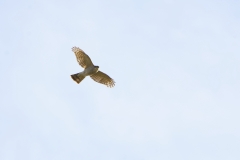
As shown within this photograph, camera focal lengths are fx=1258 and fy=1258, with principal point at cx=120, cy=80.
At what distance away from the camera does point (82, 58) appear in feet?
263

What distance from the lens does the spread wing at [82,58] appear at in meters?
80.1

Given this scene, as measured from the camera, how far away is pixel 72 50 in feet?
263

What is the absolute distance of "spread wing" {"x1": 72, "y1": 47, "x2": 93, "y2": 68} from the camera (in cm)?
8006

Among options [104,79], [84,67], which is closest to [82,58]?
[84,67]

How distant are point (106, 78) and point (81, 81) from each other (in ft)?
5.81

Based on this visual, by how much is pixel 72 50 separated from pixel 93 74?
2198mm

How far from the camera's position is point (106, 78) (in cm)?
8125

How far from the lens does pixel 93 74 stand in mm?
81000

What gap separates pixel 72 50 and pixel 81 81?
209 cm

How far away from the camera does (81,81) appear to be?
8050 centimetres

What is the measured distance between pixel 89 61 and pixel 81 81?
1427 mm

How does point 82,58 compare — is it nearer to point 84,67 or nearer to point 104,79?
point 84,67

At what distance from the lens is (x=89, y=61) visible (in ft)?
263
